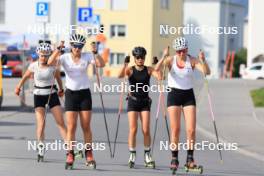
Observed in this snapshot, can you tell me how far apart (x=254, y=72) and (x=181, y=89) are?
193 ft

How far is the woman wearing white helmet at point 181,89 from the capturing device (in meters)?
14.5

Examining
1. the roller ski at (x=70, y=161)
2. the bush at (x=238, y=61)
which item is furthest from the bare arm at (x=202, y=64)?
the bush at (x=238, y=61)

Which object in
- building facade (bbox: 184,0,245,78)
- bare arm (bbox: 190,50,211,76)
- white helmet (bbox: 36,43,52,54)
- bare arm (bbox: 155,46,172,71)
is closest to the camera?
bare arm (bbox: 190,50,211,76)

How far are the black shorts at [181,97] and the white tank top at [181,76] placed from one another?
62 millimetres

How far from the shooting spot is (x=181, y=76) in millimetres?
14586

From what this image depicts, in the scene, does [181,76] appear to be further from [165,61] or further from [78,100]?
[78,100]

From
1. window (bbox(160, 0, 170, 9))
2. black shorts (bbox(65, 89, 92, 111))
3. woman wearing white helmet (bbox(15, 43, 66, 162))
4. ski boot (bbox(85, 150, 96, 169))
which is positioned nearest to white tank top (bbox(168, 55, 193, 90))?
black shorts (bbox(65, 89, 92, 111))

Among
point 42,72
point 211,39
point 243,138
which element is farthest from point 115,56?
point 42,72

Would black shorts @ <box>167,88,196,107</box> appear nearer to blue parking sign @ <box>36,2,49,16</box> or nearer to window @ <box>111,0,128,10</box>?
blue parking sign @ <box>36,2,49,16</box>

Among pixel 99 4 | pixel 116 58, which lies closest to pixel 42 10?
pixel 99 4

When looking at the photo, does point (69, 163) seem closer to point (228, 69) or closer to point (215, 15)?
point (228, 69)

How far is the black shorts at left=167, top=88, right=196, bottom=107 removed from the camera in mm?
14602

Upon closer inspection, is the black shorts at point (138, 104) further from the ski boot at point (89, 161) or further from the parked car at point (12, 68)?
the parked car at point (12, 68)

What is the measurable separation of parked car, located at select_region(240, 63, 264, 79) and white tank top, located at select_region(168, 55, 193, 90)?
189 ft
